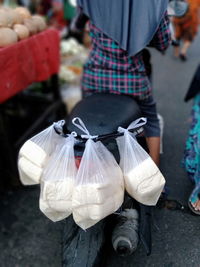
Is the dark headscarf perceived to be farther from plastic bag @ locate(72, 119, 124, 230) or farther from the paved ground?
the paved ground

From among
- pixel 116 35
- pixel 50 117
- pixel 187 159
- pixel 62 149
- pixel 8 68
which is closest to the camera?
pixel 62 149

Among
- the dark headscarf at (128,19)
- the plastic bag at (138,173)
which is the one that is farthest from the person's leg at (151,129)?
the plastic bag at (138,173)

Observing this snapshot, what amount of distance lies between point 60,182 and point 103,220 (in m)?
0.44

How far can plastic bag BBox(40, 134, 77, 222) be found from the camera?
1526 millimetres

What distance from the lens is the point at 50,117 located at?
3629 mm

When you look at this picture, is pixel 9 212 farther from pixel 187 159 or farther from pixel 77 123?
pixel 187 159

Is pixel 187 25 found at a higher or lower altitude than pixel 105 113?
lower

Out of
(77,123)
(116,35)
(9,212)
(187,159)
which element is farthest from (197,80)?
(9,212)

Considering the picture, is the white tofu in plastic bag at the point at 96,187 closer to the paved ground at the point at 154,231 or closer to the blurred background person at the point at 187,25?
the paved ground at the point at 154,231

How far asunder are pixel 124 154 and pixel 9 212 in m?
1.64

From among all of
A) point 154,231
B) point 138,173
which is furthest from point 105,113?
point 154,231

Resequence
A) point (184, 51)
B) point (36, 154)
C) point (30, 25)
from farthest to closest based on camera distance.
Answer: point (184, 51), point (30, 25), point (36, 154)

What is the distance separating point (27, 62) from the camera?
103 inches

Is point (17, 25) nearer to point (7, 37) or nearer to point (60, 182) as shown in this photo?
point (7, 37)
